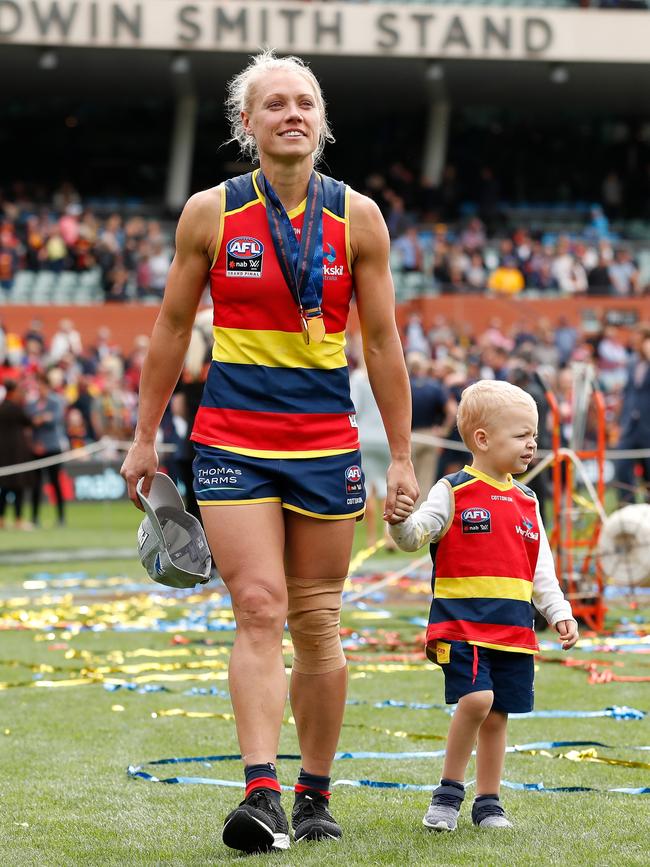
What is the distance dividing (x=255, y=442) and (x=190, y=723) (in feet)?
7.74

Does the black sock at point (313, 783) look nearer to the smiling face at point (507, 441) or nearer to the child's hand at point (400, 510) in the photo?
the child's hand at point (400, 510)

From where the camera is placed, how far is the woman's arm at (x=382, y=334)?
446 centimetres

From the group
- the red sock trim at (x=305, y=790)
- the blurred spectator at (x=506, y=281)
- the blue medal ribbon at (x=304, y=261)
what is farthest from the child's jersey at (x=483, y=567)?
the blurred spectator at (x=506, y=281)

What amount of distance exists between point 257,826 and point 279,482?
0.96 meters

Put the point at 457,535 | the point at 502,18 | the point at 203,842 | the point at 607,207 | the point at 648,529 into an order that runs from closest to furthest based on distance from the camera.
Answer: the point at 203,842 < the point at 457,535 < the point at 648,529 < the point at 502,18 < the point at 607,207

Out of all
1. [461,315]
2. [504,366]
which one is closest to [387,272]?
[504,366]

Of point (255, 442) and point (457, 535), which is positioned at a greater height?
point (255, 442)

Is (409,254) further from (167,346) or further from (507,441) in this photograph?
(167,346)

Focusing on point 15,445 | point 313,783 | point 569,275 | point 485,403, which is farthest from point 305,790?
point 569,275

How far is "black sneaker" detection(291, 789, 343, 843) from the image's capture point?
14.3 ft

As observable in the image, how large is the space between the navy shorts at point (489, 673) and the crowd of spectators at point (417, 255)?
77.0 ft

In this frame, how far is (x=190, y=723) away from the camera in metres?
6.37

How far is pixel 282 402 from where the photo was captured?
4.36 meters

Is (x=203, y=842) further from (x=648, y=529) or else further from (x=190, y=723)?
(x=648, y=529)
